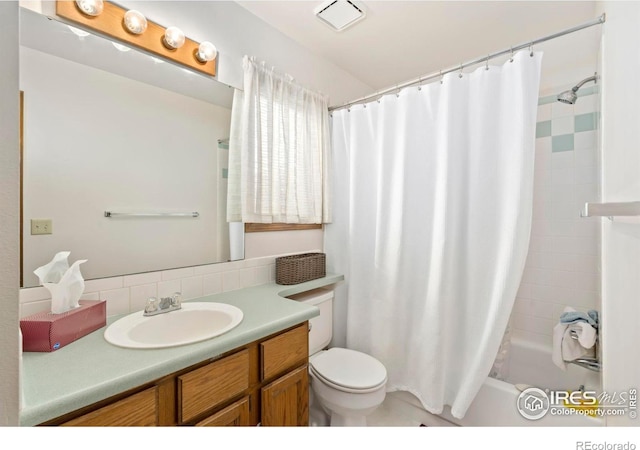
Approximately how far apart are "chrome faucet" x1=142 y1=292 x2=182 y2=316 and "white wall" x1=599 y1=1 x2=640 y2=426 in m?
1.43

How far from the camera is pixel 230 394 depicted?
39.8 inches

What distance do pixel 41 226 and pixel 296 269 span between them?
1.16 metres

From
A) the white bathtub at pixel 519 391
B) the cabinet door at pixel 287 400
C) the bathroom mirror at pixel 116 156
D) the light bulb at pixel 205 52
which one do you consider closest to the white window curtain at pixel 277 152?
the bathroom mirror at pixel 116 156

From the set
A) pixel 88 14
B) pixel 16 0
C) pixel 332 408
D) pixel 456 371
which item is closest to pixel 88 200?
pixel 88 14

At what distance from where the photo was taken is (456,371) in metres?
1.58

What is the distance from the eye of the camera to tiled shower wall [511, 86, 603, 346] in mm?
1980

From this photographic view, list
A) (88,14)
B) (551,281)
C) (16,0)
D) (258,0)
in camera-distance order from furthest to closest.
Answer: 1. (551,281)
2. (258,0)
3. (88,14)
4. (16,0)

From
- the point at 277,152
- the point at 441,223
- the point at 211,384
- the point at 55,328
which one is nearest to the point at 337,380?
the point at 211,384

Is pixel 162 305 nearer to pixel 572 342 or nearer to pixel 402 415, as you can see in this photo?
pixel 402 415

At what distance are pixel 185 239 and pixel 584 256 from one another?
8.45 ft

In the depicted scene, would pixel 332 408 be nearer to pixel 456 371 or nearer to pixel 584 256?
pixel 456 371

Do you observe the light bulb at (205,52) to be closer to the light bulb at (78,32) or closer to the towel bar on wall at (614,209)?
the light bulb at (78,32)

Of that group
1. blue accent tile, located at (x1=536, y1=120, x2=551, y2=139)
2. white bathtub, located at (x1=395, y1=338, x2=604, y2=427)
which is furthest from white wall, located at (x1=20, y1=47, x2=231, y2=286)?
blue accent tile, located at (x1=536, y1=120, x2=551, y2=139)

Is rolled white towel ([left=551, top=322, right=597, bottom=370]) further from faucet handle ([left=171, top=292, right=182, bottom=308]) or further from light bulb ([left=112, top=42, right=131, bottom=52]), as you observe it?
light bulb ([left=112, top=42, right=131, bottom=52])
